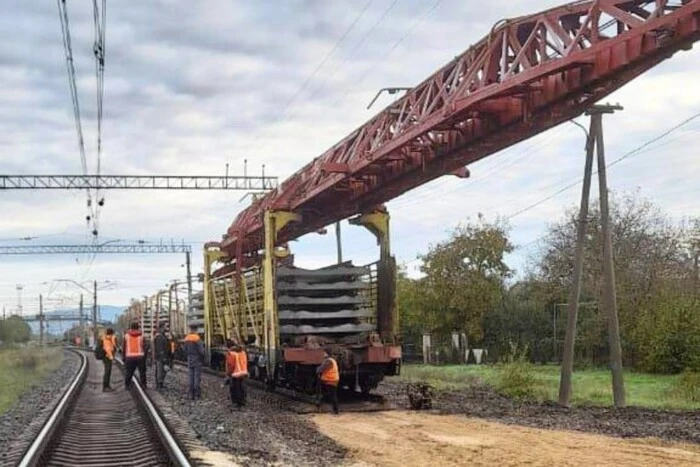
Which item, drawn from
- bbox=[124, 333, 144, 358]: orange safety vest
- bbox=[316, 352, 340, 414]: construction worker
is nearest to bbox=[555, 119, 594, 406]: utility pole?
bbox=[316, 352, 340, 414]: construction worker

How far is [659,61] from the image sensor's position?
11727 millimetres

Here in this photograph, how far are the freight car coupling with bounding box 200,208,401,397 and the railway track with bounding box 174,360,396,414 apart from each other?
0.21 metres

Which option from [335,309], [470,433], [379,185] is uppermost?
[379,185]

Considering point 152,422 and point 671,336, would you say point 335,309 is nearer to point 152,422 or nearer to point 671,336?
point 152,422

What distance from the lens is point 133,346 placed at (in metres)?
22.7

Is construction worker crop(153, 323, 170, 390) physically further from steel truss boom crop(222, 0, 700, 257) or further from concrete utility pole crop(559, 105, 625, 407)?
concrete utility pole crop(559, 105, 625, 407)

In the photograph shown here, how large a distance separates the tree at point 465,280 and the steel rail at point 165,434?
26.8 metres

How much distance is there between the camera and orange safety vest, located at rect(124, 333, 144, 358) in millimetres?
22453

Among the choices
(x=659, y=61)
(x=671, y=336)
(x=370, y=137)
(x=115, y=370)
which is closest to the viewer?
(x=659, y=61)

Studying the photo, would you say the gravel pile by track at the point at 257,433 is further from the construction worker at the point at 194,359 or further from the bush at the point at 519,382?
the bush at the point at 519,382

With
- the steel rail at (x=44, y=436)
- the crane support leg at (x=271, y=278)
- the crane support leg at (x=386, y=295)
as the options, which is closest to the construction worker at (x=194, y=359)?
the crane support leg at (x=271, y=278)

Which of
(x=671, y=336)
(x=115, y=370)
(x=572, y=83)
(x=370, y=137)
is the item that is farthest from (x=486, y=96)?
(x=115, y=370)

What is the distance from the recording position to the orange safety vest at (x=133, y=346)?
22.5 metres

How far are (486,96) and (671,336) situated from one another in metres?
21.2
